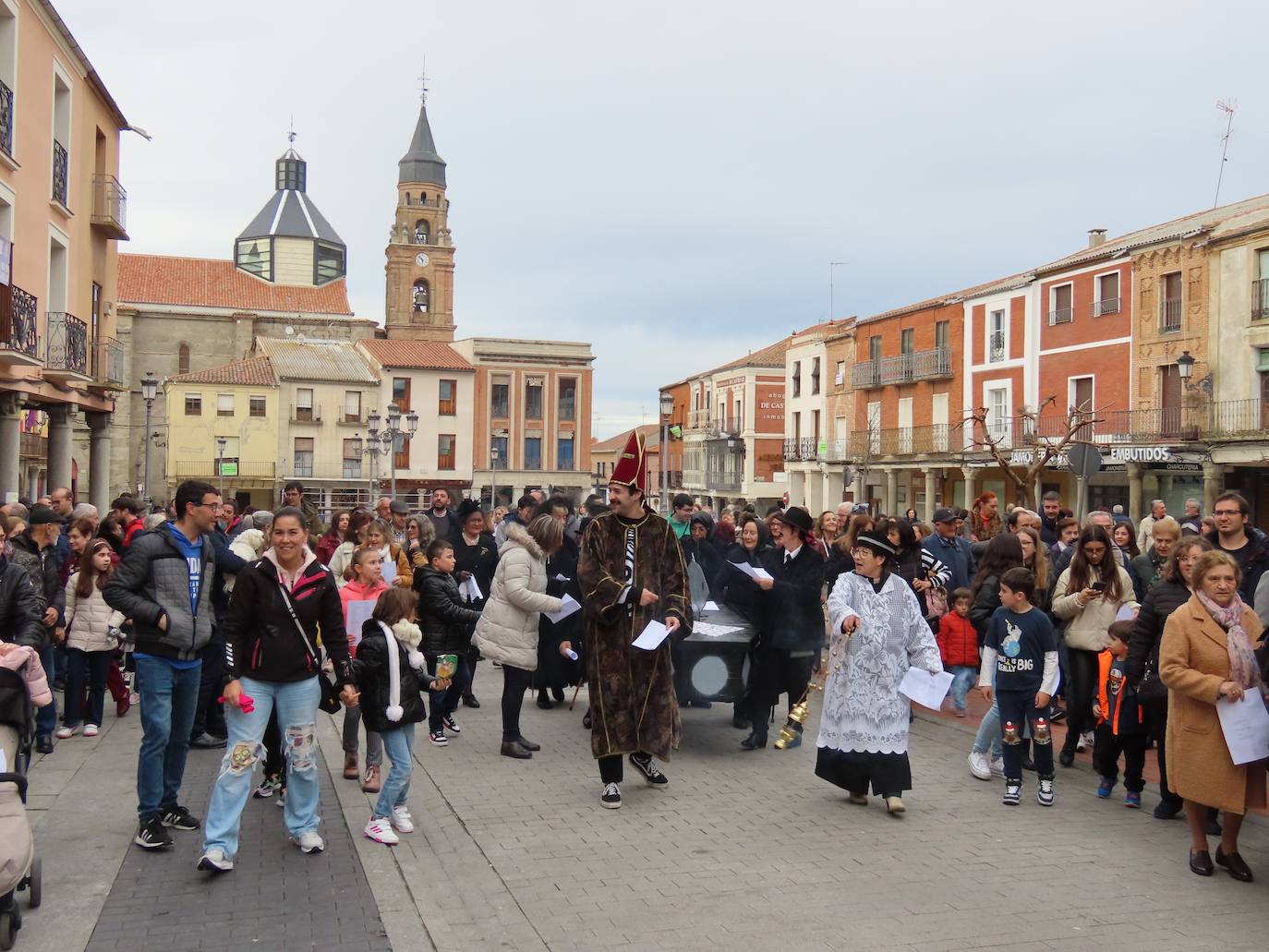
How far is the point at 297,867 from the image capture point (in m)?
5.70

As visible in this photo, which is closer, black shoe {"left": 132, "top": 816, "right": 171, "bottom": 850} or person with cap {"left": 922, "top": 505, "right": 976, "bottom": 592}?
black shoe {"left": 132, "top": 816, "right": 171, "bottom": 850}

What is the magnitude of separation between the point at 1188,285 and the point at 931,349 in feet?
40.0

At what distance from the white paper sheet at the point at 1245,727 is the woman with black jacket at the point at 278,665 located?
4.25 m

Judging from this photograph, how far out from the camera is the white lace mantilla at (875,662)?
277 inches

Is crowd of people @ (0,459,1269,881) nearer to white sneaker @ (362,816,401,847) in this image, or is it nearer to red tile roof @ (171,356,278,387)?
white sneaker @ (362,816,401,847)

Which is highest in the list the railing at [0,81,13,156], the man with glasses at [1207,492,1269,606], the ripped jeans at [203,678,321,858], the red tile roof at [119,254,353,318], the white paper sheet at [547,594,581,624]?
the red tile roof at [119,254,353,318]

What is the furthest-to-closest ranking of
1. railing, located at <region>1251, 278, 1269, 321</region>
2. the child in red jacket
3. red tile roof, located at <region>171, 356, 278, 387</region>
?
red tile roof, located at <region>171, 356, 278, 387</region> → railing, located at <region>1251, 278, 1269, 321</region> → the child in red jacket

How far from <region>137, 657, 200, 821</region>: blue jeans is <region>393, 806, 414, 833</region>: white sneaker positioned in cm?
118

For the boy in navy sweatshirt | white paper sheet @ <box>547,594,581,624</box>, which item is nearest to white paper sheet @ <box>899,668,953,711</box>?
the boy in navy sweatshirt

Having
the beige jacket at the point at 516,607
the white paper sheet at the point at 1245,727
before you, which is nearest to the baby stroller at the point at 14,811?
the beige jacket at the point at 516,607

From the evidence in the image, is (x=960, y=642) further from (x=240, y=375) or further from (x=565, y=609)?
(x=240, y=375)

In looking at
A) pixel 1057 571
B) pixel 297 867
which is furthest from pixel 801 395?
pixel 297 867

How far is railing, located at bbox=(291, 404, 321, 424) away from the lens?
61844mm

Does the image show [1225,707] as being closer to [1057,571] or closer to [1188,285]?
[1057,571]
